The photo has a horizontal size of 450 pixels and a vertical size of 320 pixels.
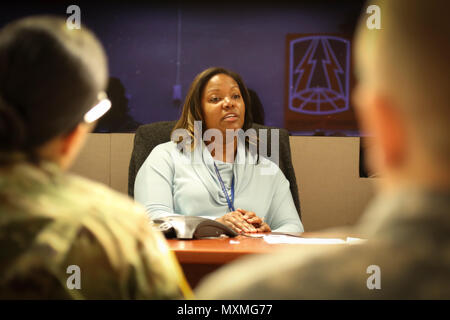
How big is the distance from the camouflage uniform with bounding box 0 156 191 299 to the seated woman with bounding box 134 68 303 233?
3.55ft

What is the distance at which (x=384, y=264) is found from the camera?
311 millimetres

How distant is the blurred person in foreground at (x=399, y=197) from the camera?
30 cm

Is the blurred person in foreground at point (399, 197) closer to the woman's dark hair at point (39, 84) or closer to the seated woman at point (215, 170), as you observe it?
the woman's dark hair at point (39, 84)

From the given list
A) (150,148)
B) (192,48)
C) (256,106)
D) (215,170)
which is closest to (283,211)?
(215,170)

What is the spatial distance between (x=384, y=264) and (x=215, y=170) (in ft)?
4.64

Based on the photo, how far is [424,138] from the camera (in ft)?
1.03

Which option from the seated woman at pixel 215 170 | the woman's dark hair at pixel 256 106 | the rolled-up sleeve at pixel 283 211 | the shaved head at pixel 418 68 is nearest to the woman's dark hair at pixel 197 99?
the seated woman at pixel 215 170

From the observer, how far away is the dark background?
235 centimetres

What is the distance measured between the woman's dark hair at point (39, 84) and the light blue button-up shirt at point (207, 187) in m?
1.07

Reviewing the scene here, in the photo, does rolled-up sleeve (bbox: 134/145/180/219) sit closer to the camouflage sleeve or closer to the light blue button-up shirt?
the light blue button-up shirt

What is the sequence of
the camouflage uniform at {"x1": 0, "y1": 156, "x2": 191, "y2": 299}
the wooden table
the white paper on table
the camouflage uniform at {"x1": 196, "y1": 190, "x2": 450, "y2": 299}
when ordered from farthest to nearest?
1. the white paper on table
2. the wooden table
3. the camouflage uniform at {"x1": 0, "y1": 156, "x2": 191, "y2": 299}
4. the camouflage uniform at {"x1": 196, "y1": 190, "x2": 450, "y2": 299}

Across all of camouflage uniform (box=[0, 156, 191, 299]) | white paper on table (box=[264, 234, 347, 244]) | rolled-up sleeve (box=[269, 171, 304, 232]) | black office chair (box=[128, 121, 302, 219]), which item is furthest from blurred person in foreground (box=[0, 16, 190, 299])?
black office chair (box=[128, 121, 302, 219])

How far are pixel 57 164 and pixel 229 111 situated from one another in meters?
1.27
